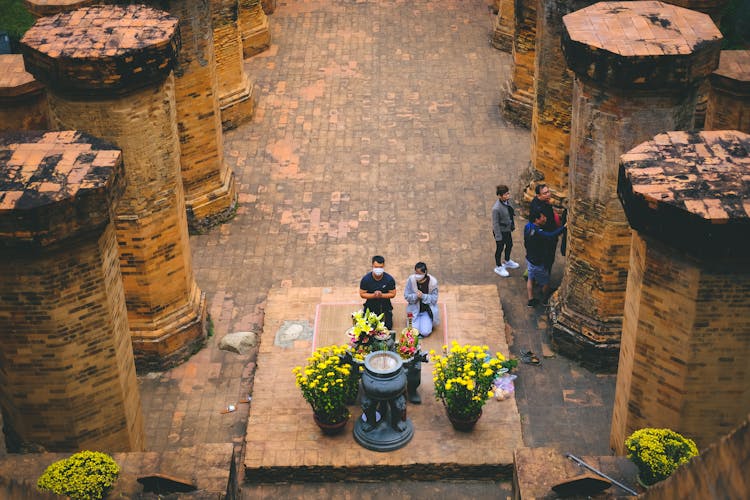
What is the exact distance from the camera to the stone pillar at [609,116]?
12.3 meters

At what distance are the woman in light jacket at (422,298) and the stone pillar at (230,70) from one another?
7.32 meters

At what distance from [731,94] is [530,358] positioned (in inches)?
193

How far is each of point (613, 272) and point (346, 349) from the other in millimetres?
3701

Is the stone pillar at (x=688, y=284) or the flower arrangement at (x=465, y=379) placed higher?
the stone pillar at (x=688, y=284)

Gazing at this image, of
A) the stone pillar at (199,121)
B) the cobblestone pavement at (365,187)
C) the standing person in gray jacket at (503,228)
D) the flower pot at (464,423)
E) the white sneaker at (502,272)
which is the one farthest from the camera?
the white sneaker at (502,272)

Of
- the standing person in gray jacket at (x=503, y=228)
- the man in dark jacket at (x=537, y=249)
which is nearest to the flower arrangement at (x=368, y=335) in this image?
the man in dark jacket at (x=537, y=249)

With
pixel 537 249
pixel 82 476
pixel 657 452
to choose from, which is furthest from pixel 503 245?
pixel 82 476

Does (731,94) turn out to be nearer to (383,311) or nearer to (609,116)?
(609,116)

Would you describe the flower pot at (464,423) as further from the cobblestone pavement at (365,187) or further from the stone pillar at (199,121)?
the stone pillar at (199,121)

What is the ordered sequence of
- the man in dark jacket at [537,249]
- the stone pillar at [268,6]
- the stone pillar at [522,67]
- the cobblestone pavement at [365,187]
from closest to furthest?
the cobblestone pavement at [365,187]
the man in dark jacket at [537,249]
the stone pillar at [522,67]
the stone pillar at [268,6]

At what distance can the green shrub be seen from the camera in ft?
32.2

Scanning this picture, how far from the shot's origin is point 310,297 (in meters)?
15.4

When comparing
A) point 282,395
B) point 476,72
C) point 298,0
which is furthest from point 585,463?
point 298,0

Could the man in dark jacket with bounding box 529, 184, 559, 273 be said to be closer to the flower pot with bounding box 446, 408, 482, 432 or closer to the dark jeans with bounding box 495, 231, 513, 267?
the dark jeans with bounding box 495, 231, 513, 267
